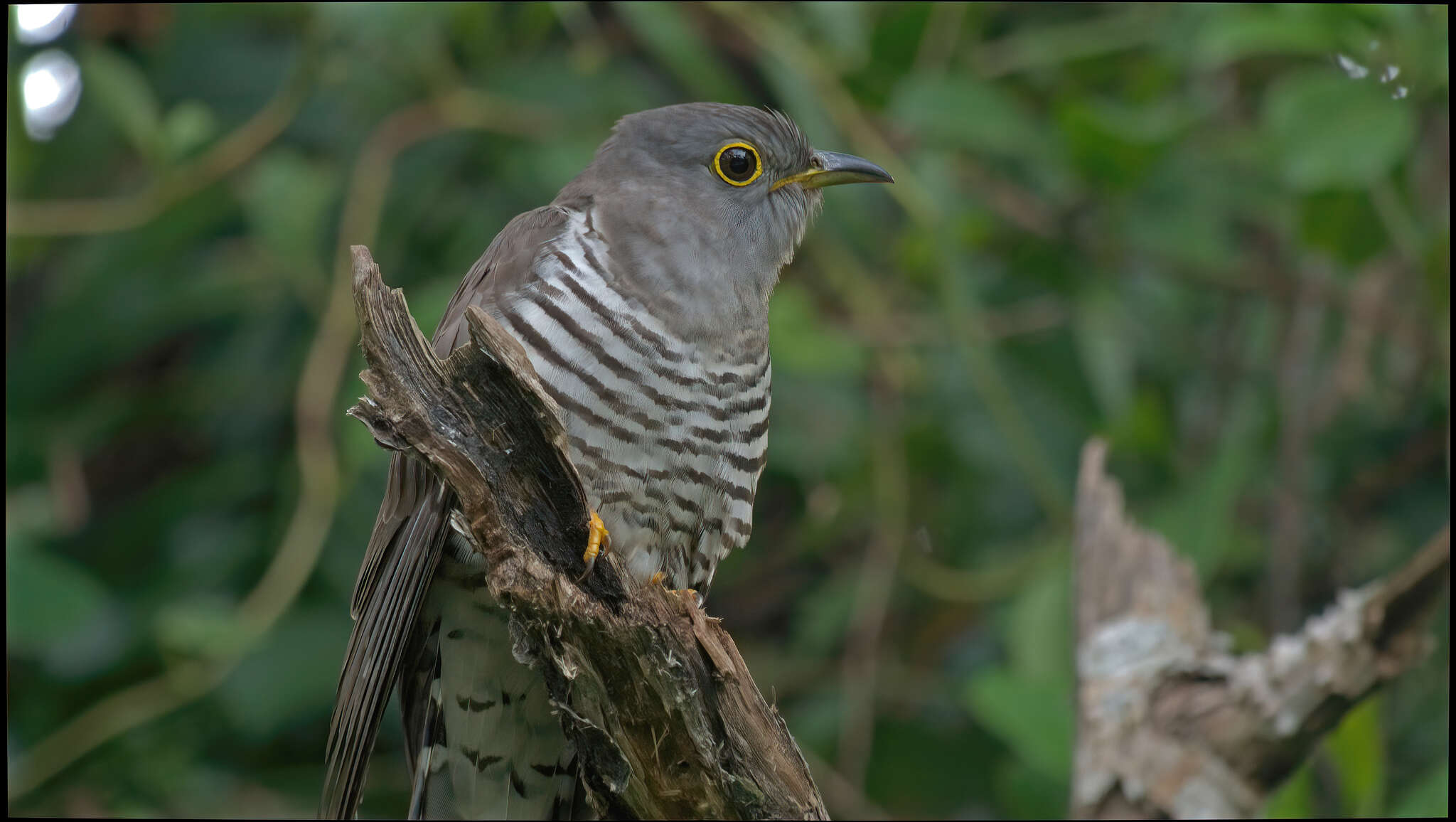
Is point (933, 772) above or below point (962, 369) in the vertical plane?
below

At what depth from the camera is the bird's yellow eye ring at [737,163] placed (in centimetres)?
271

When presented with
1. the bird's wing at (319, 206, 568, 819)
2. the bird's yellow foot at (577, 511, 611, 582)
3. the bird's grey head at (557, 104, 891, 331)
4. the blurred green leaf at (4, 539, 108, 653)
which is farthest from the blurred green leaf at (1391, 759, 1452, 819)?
the blurred green leaf at (4, 539, 108, 653)

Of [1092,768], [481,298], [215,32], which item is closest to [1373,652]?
[1092,768]

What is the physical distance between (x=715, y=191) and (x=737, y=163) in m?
0.08

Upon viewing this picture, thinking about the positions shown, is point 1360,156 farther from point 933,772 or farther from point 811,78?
point 933,772

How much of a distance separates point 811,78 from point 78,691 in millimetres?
2723

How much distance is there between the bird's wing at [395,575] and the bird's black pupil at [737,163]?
14.8 inches

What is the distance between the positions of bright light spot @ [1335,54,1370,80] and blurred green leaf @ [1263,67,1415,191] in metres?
0.03

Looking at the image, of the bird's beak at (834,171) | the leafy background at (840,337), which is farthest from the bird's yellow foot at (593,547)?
the leafy background at (840,337)

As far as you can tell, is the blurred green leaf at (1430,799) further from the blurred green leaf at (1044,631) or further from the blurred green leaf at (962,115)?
the blurred green leaf at (962,115)

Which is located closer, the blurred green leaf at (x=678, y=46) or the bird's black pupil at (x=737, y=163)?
the bird's black pupil at (x=737, y=163)

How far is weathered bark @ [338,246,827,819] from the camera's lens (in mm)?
1801

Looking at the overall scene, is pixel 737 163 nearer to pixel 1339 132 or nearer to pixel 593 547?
pixel 593 547

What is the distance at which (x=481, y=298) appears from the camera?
238 cm
